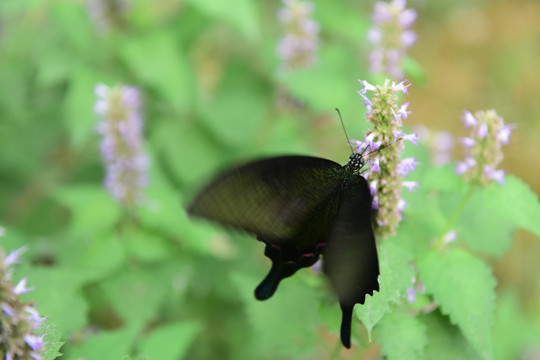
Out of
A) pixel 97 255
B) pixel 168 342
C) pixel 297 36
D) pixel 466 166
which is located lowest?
pixel 168 342

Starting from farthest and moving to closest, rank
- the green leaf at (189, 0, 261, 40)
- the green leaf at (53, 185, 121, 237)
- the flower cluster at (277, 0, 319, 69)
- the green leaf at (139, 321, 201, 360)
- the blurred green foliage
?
1. the flower cluster at (277, 0, 319, 69)
2. the green leaf at (189, 0, 261, 40)
3. the green leaf at (53, 185, 121, 237)
4. the green leaf at (139, 321, 201, 360)
5. the blurred green foliage

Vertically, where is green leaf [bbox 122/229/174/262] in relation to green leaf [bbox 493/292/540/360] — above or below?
above

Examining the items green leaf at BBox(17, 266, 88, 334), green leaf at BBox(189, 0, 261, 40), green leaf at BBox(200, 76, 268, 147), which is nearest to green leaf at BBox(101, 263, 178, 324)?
green leaf at BBox(17, 266, 88, 334)

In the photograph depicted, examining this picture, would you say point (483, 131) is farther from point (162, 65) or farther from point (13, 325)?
point (162, 65)

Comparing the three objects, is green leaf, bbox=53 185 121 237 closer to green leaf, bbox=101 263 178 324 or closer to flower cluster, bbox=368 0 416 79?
green leaf, bbox=101 263 178 324

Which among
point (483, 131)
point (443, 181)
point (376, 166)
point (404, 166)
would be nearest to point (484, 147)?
point (483, 131)

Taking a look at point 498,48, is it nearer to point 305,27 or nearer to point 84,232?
point 305,27

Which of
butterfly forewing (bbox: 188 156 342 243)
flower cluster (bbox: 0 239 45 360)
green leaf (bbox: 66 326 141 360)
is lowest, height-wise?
flower cluster (bbox: 0 239 45 360)
